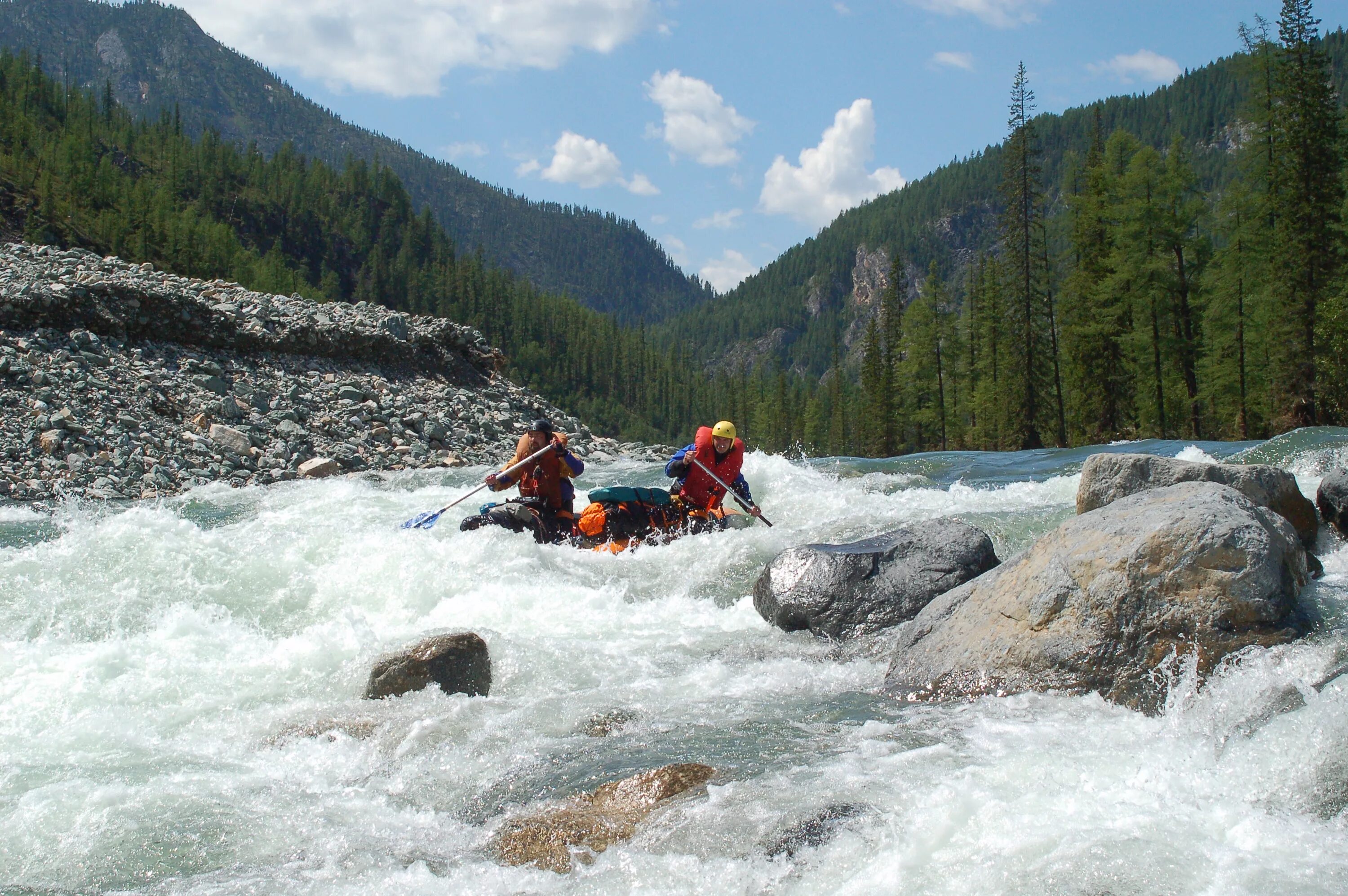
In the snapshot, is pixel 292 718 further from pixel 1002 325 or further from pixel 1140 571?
pixel 1002 325

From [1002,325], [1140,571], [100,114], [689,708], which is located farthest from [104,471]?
[100,114]

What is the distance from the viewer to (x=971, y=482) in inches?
690

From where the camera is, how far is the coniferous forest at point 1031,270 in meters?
26.8

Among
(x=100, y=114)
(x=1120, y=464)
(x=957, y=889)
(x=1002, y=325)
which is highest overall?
(x=100, y=114)

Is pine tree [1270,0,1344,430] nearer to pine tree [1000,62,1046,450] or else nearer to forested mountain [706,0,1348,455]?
forested mountain [706,0,1348,455]

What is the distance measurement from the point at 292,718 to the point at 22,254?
22198mm

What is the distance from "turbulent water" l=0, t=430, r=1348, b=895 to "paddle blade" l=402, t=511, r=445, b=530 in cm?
164

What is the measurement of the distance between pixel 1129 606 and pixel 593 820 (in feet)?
11.7

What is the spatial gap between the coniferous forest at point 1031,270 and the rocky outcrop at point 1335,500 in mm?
18152

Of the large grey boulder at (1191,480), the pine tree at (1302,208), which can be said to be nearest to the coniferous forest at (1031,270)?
the pine tree at (1302,208)

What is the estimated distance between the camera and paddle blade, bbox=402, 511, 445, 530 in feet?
37.3

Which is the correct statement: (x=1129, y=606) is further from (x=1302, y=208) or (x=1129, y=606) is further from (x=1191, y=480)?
(x=1302, y=208)

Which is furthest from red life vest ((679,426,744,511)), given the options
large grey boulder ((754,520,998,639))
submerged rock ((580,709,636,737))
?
submerged rock ((580,709,636,737))

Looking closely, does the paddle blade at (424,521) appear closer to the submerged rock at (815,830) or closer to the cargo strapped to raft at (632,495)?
the cargo strapped to raft at (632,495)
